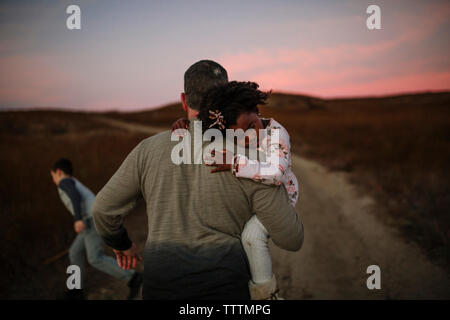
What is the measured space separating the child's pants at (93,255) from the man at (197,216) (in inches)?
103

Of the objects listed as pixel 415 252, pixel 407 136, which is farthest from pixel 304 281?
pixel 407 136

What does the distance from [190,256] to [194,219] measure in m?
0.19

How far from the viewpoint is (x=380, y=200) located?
715 cm

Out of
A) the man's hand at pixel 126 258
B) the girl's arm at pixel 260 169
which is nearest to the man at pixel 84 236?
the man's hand at pixel 126 258

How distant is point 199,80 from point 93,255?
3.18m

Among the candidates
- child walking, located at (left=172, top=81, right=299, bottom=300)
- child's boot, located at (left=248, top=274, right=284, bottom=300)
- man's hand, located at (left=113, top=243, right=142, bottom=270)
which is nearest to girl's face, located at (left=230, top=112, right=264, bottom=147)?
child walking, located at (left=172, top=81, right=299, bottom=300)

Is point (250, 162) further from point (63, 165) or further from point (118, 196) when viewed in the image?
point (63, 165)

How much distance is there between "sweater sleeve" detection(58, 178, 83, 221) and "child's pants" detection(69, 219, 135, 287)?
0.71 feet

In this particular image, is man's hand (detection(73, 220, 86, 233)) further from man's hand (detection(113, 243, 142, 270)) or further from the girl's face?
the girl's face

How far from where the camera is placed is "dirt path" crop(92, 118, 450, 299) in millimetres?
4023

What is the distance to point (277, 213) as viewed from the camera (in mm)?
1568

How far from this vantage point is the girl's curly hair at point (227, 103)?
1594 millimetres

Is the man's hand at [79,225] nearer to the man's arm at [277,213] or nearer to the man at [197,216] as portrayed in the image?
the man at [197,216]
